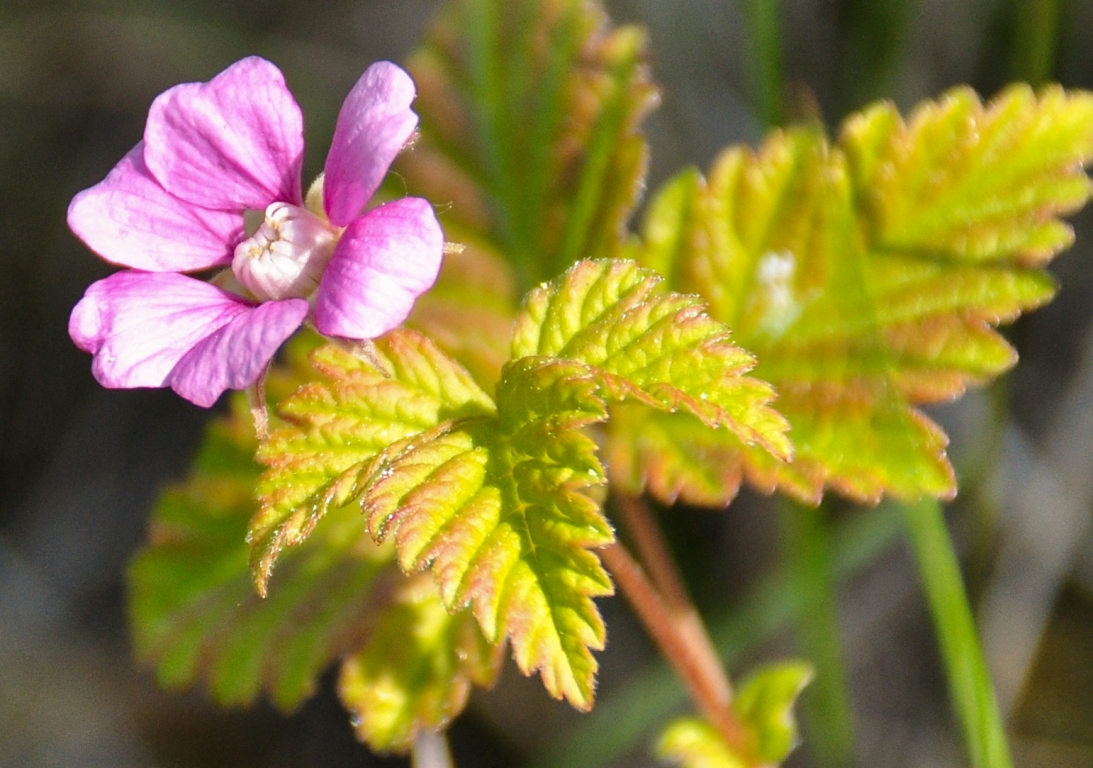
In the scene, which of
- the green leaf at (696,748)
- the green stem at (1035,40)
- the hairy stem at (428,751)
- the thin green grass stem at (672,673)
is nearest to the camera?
the green leaf at (696,748)

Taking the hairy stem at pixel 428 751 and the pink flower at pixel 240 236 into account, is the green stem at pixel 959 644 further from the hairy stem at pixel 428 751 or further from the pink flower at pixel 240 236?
the pink flower at pixel 240 236

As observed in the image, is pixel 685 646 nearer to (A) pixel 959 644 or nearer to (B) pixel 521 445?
(A) pixel 959 644

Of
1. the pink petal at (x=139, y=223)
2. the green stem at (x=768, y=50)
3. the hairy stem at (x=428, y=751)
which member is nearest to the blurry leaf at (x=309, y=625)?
the hairy stem at (x=428, y=751)

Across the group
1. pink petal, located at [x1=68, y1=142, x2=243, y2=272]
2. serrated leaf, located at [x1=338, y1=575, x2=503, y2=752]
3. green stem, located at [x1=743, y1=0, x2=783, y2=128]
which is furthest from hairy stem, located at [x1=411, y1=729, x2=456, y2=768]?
green stem, located at [x1=743, y1=0, x2=783, y2=128]

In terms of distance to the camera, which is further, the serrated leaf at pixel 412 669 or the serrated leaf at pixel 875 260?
the serrated leaf at pixel 412 669

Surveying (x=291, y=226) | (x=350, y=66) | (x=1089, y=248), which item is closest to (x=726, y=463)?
(x=291, y=226)

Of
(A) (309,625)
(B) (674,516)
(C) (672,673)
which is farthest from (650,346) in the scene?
(B) (674,516)

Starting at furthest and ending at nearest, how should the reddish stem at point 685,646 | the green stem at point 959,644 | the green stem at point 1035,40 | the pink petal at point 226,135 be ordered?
the green stem at point 1035,40 < the green stem at point 959,644 < the reddish stem at point 685,646 < the pink petal at point 226,135
